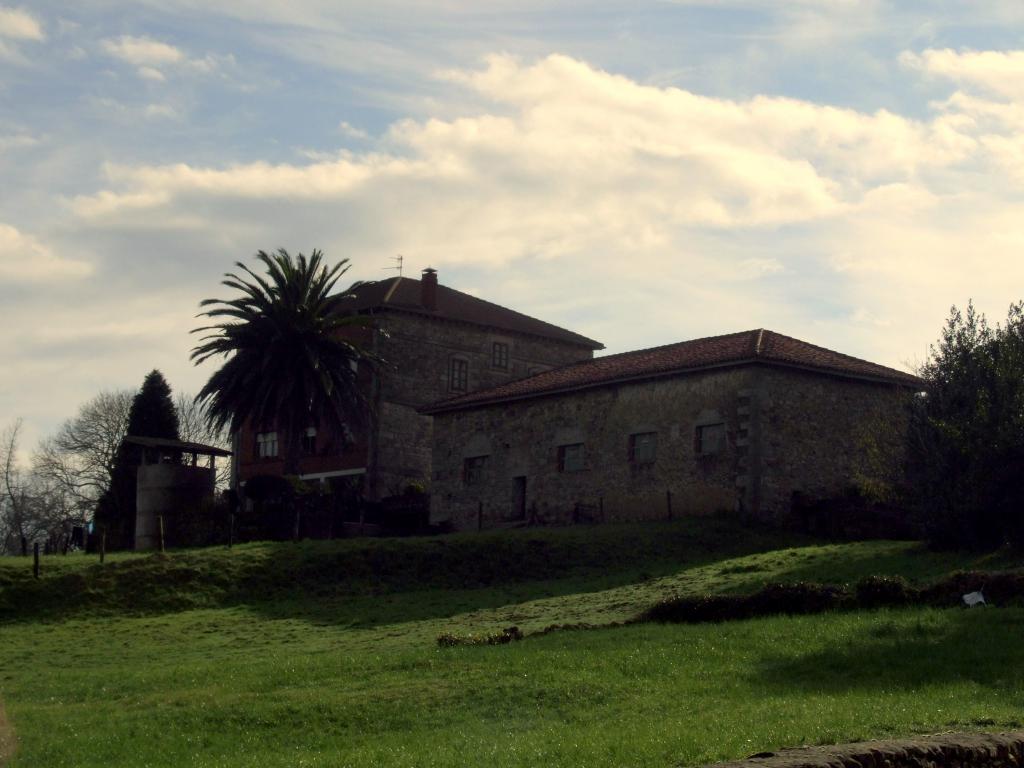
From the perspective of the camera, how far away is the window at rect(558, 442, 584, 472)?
48438 mm

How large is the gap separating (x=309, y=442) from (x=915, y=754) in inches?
2083

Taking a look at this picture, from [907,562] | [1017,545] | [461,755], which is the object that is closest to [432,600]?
[907,562]

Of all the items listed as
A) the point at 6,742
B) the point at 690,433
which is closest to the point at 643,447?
the point at 690,433

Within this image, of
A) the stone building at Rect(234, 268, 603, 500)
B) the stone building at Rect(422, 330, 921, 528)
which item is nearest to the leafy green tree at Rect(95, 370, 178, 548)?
the stone building at Rect(234, 268, 603, 500)

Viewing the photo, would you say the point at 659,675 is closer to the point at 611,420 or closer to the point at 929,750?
the point at 929,750

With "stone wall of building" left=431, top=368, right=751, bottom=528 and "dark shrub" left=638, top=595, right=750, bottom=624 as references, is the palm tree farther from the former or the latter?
"dark shrub" left=638, top=595, right=750, bottom=624

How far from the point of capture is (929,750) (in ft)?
43.5

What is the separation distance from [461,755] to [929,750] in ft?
15.3

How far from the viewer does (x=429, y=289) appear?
64.8 meters

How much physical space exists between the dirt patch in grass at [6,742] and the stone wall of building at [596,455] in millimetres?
27034

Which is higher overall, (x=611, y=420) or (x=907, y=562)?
(x=611, y=420)

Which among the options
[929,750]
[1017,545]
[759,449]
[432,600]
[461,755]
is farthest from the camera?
[759,449]

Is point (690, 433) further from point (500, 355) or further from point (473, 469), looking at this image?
point (500, 355)

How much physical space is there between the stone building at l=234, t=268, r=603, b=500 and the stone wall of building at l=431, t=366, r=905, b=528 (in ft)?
35.1
